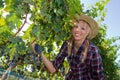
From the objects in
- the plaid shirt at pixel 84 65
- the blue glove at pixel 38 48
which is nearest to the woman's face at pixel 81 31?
the plaid shirt at pixel 84 65

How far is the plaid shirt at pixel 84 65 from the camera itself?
379cm

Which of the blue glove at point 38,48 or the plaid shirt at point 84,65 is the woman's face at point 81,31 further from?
the blue glove at point 38,48

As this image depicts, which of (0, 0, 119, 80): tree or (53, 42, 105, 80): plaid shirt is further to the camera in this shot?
(53, 42, 105, 80): plaid shirt

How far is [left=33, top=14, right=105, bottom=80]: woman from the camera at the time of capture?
377cm

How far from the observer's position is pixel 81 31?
370 cm

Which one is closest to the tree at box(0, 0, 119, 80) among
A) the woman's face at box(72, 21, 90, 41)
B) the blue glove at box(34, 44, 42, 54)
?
the blue glove at box(34, 44, 42, 54)

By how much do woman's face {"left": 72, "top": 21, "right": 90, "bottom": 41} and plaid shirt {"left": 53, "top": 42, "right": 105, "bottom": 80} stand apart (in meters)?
0.18

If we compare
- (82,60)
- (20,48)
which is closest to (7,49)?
(20,48)

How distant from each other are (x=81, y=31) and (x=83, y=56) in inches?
14.0

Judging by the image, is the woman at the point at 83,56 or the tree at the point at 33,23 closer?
the tree at the point at 33,23

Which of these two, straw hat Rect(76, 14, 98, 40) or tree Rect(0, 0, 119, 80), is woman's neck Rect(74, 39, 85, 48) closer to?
straw hat Rect(76, 14, 98, 40)

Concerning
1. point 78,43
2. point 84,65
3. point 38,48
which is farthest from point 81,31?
point 38,48

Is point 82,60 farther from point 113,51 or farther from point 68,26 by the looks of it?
point 113,51

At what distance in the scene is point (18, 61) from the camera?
3088 mm
